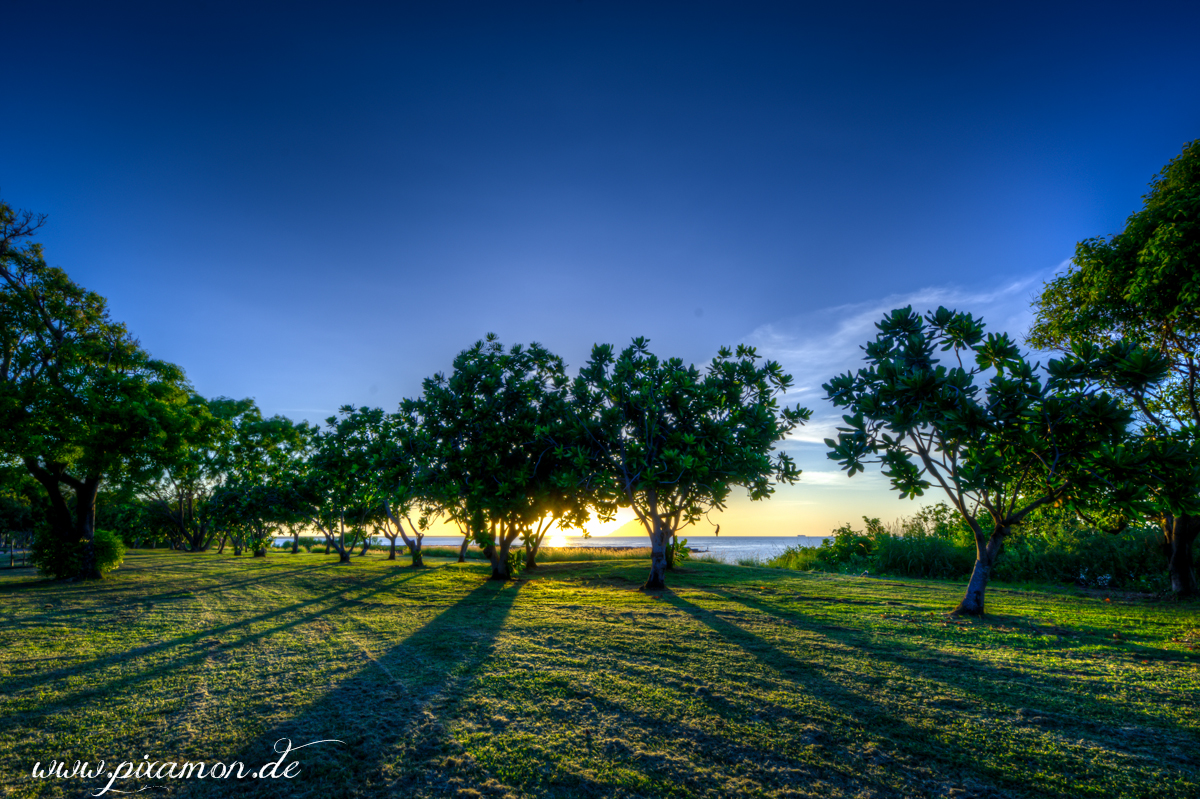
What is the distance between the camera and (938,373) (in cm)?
837

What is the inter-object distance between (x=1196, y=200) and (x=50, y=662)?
20.5m

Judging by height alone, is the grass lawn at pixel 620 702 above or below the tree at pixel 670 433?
below

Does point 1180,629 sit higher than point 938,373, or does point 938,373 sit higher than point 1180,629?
point 938,373

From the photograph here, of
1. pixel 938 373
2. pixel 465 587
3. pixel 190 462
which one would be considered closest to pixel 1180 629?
pixel 938 373

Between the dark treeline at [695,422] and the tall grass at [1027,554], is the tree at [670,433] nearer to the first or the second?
the dark treeline at [695,422]

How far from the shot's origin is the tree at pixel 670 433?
13.0 meters

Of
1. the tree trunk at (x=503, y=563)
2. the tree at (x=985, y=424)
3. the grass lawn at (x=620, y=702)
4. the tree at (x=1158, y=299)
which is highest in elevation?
the tree at (x=1158, y=299)

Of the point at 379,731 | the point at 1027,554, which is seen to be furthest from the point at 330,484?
the point at 1027,554

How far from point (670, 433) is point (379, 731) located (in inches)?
411

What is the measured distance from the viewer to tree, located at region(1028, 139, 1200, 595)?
988 centimetres

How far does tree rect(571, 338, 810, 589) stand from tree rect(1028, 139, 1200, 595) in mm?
6742

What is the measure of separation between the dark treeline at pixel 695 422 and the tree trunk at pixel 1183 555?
5 centimetres

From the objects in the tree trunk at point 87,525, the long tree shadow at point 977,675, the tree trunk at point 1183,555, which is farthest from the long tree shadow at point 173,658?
the tree trunk at point 1183,555

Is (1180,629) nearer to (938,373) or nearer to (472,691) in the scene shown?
(938,373)
